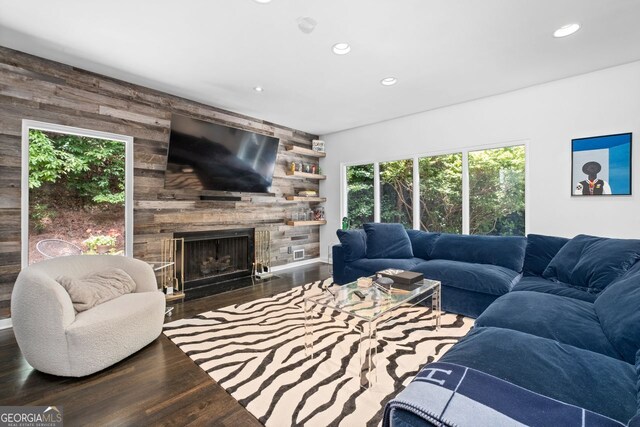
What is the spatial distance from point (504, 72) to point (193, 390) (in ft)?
13.3

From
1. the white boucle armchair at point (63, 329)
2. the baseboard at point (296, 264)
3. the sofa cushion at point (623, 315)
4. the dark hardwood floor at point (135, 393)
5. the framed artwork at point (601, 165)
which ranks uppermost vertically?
the framed artwork at point (601, 165)

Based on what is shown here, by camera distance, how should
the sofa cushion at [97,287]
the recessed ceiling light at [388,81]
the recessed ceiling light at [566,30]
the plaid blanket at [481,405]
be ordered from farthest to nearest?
the recessed ceiling light at [388,81], the recessed ceiling light at [566,30], the sofa cushion at [97,287], the plaid blanket at [481,405]

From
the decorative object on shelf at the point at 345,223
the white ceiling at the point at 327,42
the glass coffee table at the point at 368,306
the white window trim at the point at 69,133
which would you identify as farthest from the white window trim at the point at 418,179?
the white window trim at the point at 69,133

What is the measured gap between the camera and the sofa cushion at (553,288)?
7.02 feet

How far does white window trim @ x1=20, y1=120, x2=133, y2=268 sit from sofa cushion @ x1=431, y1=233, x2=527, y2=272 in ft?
12.2

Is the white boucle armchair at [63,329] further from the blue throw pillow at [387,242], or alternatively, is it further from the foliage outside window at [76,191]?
the blue throw pillow at [387,242]

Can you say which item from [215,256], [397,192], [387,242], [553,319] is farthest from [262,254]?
[553,319]

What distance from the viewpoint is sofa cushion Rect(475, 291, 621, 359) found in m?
1.49

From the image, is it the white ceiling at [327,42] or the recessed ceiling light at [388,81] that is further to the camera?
the recessed ceiling light at [388,81]

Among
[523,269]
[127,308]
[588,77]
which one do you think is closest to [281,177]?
[127,308]

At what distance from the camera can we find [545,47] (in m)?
2.67

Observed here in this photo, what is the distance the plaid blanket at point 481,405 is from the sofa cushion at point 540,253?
91.4 inches

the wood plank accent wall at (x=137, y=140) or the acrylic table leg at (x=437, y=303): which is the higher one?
the wood plank accent wall at (x=137, y=140)
